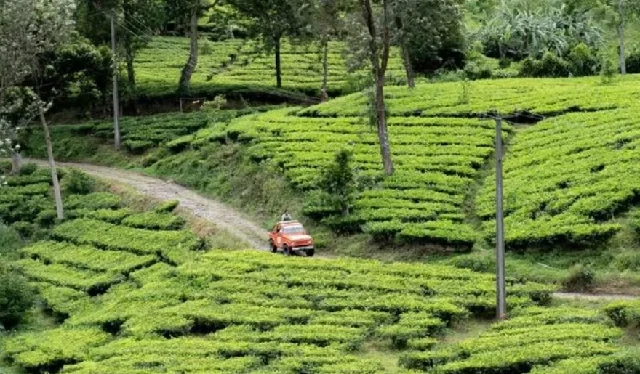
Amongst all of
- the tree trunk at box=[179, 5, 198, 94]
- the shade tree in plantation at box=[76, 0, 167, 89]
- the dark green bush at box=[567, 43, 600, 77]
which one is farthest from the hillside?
the dark green bush at box=[567, 43, 600, 77]

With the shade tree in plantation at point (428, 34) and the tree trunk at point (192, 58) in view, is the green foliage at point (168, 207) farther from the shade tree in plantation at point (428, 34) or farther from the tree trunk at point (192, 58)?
the tree trunk at point (192, 58)

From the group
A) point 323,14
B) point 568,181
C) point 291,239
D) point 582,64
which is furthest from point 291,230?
point 582,64

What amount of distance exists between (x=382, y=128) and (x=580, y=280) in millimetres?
12681

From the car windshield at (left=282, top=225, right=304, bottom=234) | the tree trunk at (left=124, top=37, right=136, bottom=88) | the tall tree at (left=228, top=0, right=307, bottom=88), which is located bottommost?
the car windshield at (left=282, top=225, right=304, bottom=234)

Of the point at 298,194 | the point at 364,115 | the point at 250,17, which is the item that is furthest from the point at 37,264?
the point at 250,17

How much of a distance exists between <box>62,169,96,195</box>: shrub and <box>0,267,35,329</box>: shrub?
1430cm

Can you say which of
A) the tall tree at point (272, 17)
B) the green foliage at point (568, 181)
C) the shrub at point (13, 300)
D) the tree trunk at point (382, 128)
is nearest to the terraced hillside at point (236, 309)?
Answer: the shrub at point (13, 300)

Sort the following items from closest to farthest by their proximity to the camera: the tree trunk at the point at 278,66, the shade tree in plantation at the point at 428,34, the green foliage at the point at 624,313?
the green foliage at the point at 624,313
the shade tree in plantation at the point at 428,34
the tree trunk at the point at 278,66

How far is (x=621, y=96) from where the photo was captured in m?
53.1

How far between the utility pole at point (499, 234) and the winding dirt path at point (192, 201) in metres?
10.5

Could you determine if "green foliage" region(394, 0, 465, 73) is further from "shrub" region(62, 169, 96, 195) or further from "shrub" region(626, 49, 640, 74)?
"shrub" region(62, 169, 96, 195)

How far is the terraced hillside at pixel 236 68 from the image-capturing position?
7162 centimetres

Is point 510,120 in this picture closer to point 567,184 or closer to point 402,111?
point 402,111

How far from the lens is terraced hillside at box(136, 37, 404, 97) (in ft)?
235
